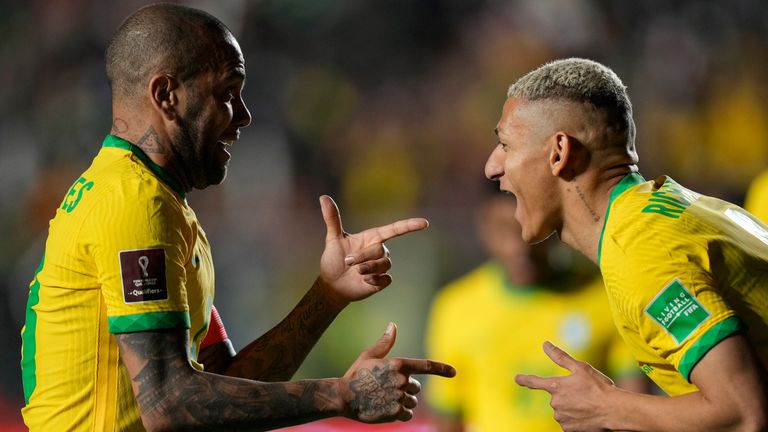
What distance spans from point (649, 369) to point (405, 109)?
5917mm

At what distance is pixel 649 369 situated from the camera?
2656 mm

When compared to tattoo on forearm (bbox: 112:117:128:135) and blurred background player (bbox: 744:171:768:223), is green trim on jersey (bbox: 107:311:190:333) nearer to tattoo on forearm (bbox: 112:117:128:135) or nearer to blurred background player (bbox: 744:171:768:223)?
tattoo on forearm (bbox: 112:117:128:135)

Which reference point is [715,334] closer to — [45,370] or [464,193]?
[45,370]

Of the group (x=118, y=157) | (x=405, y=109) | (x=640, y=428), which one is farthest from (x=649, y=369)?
(x=405, y=109)

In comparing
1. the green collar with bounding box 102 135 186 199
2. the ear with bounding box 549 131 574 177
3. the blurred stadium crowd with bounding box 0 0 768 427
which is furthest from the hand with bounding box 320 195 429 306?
the blurred stadium crowd with bounding box 0 0 768 427

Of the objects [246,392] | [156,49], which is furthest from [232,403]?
[156,49]

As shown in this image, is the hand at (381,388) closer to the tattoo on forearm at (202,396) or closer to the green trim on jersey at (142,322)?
the tattoo on forearm at (202,396)

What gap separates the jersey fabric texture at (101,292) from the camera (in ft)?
7.79

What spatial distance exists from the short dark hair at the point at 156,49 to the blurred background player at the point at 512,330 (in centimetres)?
209

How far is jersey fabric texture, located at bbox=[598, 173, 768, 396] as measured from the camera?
7.41 ft

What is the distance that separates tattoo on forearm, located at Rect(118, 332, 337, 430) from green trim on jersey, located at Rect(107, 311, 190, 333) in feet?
0.06

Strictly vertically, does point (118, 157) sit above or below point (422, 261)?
above

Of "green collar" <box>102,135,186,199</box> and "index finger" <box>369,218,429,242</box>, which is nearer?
"green collar" <box>102,135,186,199</box>

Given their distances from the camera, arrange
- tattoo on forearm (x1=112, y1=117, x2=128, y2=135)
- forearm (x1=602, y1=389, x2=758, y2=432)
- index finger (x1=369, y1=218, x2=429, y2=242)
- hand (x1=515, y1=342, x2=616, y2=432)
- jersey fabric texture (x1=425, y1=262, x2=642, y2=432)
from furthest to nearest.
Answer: jersey fabric texture (x1=425, y1=262, x2=642, y2=432) → index finger (x1=369, y1=218, x2=429, y2=242) → tattoo on forearm (x1=112, y1=117, x2=128, y2=135) → hand (x1=515, y1=342, x2=616, y2=432) → forearm (x1=602, y1=389, x2=758, y2=432)
